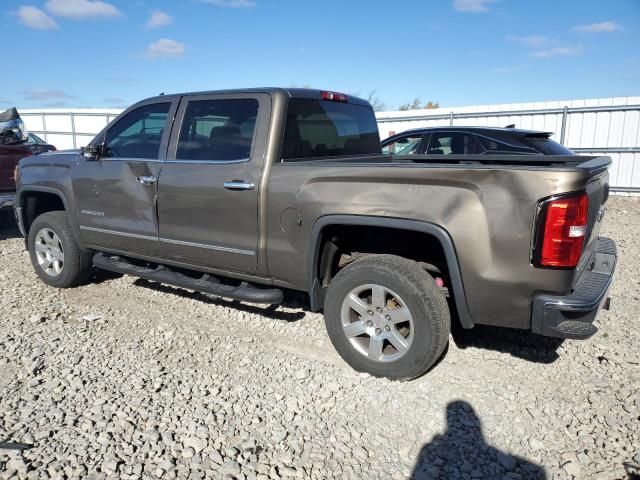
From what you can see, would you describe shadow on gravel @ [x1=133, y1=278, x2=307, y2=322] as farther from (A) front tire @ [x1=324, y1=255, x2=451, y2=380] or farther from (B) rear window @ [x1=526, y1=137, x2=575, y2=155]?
(B) rear window @ [x1=526, y1=137, x2=575, y2=155]

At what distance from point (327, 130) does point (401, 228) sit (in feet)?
4.82

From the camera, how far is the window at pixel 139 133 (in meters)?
4.39

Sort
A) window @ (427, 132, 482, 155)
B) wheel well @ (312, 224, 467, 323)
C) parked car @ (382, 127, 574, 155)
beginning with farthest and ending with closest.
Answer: window @ (427, 132, 482, 155) → parked car @ (382, 127, 574, 155) → wheel well @ (312, 224, 467, 323)

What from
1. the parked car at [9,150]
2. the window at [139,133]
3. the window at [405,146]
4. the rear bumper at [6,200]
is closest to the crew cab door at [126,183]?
the window at [139,133]

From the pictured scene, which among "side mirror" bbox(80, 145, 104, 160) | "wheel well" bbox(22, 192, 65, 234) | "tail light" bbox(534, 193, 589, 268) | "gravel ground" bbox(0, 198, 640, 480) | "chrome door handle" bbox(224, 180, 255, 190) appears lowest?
"gravel ground" bbox(0, 198, 640, 480)

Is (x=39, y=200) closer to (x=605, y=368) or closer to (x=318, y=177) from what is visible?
(x=318, y=177)

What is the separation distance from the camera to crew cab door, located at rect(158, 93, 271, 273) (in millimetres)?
3732

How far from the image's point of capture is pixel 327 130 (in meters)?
4.21

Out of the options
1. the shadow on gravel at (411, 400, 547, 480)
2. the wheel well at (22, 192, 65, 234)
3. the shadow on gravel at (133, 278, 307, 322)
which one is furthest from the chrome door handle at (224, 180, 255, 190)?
the wheel well at (22, 192, 65, 234)

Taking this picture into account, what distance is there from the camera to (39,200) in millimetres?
5480

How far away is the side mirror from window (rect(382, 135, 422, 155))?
4871mm

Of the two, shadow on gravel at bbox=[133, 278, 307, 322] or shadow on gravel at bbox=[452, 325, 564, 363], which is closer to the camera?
shadow on gravel at bbox=[452, 325, 564, 363]

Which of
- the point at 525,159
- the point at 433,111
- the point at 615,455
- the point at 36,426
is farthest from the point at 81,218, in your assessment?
the point at 433,111

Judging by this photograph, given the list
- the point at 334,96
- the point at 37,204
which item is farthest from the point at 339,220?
the point at 37,204
